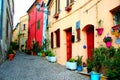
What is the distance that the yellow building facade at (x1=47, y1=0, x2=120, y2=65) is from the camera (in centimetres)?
911

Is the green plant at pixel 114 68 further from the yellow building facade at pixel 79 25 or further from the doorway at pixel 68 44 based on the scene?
the doorway at pixel 68 44

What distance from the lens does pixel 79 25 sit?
12.2m

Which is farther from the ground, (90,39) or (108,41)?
(90,39)

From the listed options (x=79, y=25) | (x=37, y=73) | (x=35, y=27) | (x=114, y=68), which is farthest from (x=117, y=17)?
(x=35, y=27)

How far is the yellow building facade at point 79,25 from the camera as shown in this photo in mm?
9114

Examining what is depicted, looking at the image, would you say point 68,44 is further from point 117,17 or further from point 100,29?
point 117,17

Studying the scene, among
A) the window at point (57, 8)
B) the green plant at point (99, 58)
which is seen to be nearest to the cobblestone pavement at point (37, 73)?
the green plant at point (99, 58)

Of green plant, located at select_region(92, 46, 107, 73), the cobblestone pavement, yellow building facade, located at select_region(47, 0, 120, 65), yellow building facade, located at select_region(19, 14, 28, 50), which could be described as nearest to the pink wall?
yellow building facade, located at select_region(19, 14, 28, 50)

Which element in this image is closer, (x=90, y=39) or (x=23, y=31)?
(x=90, y=39)

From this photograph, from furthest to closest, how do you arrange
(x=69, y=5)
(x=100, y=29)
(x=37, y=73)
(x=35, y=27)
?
(x=35, y=27) → (x=69, y=5) → (x=37, y=73) → (x=100, y=29)

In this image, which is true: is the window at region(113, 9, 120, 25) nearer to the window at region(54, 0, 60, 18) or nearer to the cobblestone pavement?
the cobblestone pavement

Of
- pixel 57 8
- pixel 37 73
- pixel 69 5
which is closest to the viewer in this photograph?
pixel 37 73

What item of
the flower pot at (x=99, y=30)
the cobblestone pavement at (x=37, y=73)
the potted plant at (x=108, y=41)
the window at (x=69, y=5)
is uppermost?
the window at (x=69, y=5)

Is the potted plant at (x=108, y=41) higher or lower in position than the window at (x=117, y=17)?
lower
